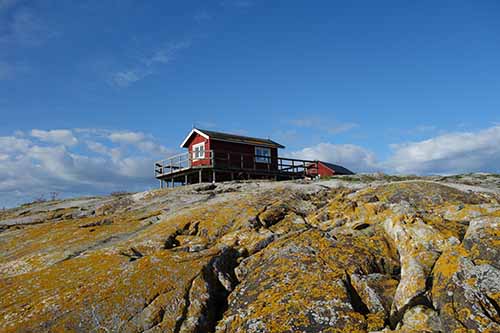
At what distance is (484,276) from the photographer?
543 centimetres

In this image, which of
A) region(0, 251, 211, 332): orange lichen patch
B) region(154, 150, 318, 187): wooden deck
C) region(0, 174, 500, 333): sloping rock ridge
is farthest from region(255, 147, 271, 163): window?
region(0, 251, 211, 332): orange lichen patch

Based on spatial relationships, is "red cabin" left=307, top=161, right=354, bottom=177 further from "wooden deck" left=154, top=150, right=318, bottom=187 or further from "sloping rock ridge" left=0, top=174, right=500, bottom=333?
"sloping rock ridge" left=0, top=174, right=500, bottom=333

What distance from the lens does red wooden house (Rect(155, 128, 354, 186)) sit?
3415cm

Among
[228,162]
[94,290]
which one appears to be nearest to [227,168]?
[228,162]

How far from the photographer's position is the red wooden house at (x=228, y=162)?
3415 centimetres

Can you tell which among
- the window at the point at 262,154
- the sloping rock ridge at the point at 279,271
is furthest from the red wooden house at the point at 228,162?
the sloping rock ridge at the point at 279,271

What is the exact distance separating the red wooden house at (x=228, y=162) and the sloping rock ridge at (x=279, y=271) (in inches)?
900

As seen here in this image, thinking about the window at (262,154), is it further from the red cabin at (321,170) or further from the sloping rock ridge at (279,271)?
the sloping rock ridge at (279,271)

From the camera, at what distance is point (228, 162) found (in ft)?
115

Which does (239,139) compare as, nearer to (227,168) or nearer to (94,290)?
(227,168)

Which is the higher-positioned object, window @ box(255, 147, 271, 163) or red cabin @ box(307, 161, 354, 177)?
window @ box(255, 147, 271, 163)

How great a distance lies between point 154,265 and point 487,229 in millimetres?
5960

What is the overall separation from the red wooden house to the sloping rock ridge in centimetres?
2287

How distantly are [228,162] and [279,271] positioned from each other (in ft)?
93.0
